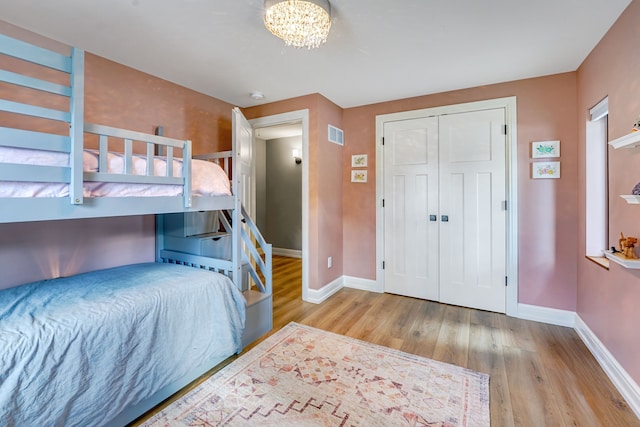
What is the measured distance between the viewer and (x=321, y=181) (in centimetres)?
311

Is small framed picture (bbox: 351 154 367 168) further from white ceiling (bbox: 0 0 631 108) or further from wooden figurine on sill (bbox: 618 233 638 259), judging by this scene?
wooden figurine on sill (bbox: 618 233 638 259)

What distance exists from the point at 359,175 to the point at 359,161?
0.17m

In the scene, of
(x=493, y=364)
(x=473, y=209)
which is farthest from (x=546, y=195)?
(x=493, y=364)

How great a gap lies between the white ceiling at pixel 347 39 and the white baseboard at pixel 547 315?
211 cm

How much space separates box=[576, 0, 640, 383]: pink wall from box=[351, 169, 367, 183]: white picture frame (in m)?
2.02

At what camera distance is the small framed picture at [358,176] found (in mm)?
3457

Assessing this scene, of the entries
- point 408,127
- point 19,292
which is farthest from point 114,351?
point 408,127

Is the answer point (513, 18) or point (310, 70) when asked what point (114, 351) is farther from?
point (513, 18)

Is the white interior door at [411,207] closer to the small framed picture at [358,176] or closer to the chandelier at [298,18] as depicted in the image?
the small framed picture at [358,176]

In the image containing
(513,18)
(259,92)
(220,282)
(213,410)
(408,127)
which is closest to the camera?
(213,410)

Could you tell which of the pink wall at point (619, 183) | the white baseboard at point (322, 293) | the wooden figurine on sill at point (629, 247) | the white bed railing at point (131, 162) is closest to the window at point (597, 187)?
the pink wall at point (619, 183)

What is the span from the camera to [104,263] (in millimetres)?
2264

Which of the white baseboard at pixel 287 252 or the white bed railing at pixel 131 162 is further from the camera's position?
the white baseboard at pixel 287 252

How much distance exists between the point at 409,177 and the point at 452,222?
0.66m
